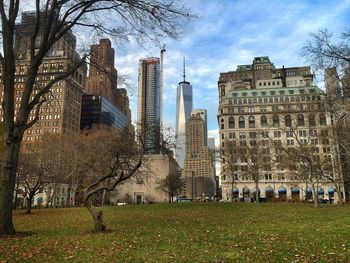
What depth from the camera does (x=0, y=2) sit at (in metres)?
13.9

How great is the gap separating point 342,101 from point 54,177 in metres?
43.0

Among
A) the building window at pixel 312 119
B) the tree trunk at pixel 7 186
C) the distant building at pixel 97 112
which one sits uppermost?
the distant building at pixel 97 112

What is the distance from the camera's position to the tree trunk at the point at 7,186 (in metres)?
13.1

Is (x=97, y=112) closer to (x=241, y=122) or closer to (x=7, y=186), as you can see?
(x=241, y=122)

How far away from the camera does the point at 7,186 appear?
13391 mm

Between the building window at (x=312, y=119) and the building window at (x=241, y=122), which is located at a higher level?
the building window at (x=241, y=122)

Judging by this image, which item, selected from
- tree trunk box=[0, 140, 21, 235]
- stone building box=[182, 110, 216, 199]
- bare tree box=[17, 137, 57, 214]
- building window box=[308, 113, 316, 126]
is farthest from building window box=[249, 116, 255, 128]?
tree trunk box=[0, 140, 21, 235]

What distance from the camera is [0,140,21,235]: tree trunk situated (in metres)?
13.1

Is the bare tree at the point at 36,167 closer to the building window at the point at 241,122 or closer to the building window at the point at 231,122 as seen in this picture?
the building window at the point at 231,122

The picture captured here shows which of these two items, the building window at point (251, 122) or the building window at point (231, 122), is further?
the building window at point (231, 122)

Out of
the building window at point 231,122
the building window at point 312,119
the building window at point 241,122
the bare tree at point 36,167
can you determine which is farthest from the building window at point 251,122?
the building window at point 312,119

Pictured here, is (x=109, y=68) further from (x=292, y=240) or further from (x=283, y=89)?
(x=283, y=89)

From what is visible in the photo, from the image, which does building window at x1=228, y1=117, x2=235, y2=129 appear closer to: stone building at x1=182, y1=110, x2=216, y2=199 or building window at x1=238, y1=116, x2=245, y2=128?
building window at x1=238, y1=116, x2=245, y2=128

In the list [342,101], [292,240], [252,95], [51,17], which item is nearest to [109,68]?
[51,17]
